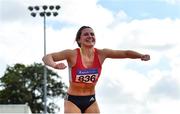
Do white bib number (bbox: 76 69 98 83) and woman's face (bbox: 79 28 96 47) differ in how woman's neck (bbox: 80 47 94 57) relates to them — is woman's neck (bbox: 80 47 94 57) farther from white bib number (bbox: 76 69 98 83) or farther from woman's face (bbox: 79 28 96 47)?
white bib number (bbox: 76 69 98 83)

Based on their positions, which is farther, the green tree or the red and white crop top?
the green tree

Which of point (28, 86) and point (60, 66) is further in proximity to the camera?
point (28, 86)

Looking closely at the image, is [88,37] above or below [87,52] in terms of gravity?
above

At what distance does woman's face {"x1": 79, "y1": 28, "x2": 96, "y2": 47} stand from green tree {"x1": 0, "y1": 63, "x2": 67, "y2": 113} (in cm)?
7962

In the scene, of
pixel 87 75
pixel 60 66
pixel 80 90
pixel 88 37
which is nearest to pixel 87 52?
pixel 88 37

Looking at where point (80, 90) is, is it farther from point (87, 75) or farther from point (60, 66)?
point (60, 66)

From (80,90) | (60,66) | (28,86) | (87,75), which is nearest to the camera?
(60,66)

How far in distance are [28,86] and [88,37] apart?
278ft

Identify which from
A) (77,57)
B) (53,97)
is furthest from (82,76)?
(53,97)

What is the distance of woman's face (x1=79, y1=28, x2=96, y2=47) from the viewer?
10789 mm

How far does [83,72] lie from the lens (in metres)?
10.8

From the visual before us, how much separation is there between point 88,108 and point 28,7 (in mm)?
43746

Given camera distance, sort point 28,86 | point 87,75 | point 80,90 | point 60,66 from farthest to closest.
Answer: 1. point 28,86
2. point 80,90
3. point 87,75
4. point 60,66

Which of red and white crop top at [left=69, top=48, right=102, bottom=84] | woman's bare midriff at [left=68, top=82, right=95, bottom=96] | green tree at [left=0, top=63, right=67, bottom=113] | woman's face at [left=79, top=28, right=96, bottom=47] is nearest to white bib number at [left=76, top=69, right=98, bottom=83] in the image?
red and white crop top at [left=69, top=48, right=102, bottom=84]
